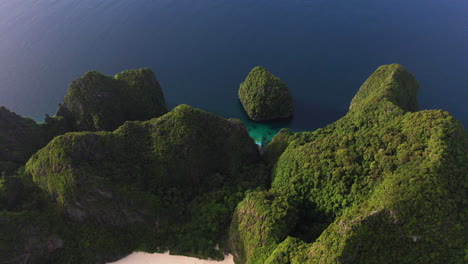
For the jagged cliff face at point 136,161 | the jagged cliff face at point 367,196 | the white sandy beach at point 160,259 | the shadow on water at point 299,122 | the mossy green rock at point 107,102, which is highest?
the mossy green rock at point 107,102

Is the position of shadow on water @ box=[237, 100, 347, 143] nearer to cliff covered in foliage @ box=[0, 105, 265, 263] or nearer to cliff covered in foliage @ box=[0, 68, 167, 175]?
cliff covered in foliage @ box=[0, 68, 167, 175]

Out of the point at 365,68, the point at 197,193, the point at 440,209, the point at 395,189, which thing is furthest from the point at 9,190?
the point at 365,68

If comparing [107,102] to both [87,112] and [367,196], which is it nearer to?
[87,112]

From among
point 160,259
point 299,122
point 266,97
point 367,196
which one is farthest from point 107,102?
point 367,196

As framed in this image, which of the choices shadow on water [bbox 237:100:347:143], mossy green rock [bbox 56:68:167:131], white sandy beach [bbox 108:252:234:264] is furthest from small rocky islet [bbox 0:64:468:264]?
shadow on water [bbox 237:100:347:143]

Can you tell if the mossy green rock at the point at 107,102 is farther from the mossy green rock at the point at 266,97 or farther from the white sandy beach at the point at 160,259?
the white sandy beach at the point at 160,259

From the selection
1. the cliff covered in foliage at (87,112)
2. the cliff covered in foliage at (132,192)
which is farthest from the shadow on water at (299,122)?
the cliff covered in foliage at (132,192)
